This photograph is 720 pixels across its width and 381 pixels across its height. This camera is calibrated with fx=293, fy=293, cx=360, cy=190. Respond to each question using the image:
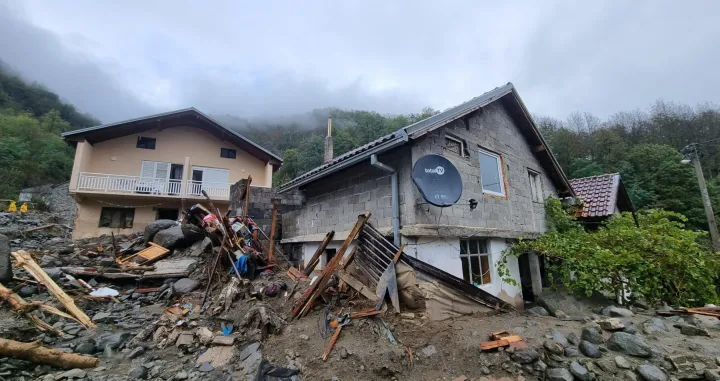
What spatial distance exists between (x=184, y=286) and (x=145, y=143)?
1503 cm

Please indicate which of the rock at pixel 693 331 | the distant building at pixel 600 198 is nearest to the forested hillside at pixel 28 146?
the rock at pixel 693 331

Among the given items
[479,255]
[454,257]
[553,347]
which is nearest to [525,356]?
[553,347]

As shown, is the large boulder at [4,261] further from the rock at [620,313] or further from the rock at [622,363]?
the rock at [620,313]

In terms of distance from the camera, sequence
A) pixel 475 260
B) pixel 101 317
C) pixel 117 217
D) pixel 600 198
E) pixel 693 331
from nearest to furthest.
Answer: pixel 693 331 → pixel 101 317 → pixel 475 260 → pixel 600 198 → pixel 117 217

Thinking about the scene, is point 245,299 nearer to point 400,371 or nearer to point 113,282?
point 400,371

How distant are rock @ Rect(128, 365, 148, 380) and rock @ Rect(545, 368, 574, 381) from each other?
561 centimetres

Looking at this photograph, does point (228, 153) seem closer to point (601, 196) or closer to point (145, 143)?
point (145, 143)

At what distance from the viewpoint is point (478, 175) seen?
7.84 m

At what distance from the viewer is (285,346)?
449 centimetres

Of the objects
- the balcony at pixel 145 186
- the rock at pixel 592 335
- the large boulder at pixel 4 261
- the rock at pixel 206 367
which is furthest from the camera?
the balcony at pixel 145 186

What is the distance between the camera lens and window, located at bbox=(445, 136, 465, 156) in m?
7.34

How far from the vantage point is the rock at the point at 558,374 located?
12.2ft

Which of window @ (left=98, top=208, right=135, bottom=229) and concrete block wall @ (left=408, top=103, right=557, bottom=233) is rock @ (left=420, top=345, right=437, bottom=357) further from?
window @ (left=98, top=208, right=135, bottom=229)

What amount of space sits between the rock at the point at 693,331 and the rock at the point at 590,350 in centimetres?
189
